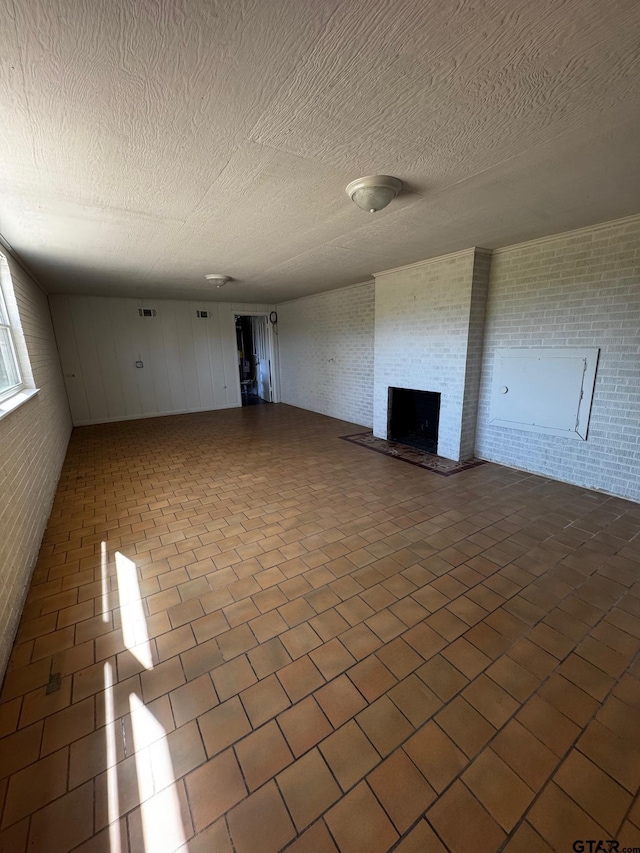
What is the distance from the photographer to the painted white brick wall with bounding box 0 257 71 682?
1773 millimetres

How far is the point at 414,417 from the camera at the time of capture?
522cm

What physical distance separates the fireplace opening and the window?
13.9 ft

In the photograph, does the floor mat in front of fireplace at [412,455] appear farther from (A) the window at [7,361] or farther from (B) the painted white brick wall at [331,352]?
(A) the window at [7,361]

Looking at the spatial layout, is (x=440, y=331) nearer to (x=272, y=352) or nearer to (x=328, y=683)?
(x=328, y=683)

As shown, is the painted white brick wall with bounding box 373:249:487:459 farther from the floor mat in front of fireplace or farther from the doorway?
the doorway

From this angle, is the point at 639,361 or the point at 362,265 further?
the point at 362,265

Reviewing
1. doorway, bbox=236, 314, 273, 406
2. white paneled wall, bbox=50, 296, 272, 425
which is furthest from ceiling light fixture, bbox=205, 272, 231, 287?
doorway, bbox=236, 314, 273, 406

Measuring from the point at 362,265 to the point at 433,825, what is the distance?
15.1 ft

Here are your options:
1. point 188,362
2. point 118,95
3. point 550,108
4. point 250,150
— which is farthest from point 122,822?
point 188,362

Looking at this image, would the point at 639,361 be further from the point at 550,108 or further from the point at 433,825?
the point at 433,825

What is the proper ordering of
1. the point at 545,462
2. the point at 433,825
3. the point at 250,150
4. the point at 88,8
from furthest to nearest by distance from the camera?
the point at 545,462 → the point at 250,150 → the point at 433,825 → the point at 88,8

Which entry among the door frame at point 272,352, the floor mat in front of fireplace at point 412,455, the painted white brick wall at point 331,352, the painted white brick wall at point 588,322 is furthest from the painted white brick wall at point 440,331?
the door frame at point 272,352

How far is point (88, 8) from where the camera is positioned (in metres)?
A: 0.93

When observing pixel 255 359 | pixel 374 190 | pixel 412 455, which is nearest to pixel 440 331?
pixel 412 455
